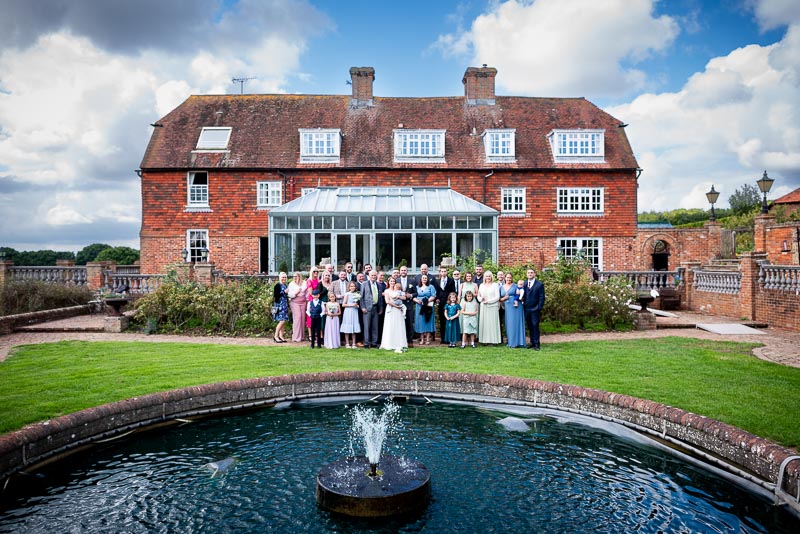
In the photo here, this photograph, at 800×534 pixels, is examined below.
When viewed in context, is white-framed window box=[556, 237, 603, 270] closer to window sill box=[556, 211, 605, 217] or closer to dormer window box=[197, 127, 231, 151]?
window sill box=[556, 211, 605, 217]

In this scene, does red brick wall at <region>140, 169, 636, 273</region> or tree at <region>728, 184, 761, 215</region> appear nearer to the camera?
red brick wall at <region>140, 169, 636, 273</region>

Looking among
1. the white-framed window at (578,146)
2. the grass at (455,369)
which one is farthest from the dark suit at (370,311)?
the white-framed window at (578,146)

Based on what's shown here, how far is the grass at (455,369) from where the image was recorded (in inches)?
280

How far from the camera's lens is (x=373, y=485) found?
5488 millimetres

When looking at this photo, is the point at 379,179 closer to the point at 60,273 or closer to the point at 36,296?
the point at 60,273

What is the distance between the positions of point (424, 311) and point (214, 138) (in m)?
18.0

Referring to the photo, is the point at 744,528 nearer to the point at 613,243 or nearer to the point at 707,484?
the point at 707,484

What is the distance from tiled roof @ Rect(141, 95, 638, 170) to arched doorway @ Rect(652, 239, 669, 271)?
9129 millimetres

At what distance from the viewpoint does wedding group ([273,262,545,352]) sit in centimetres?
1195

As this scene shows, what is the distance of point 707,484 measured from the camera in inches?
225

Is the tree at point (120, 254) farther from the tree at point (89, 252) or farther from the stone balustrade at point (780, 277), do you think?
the stone balustrade at point (780, 277)

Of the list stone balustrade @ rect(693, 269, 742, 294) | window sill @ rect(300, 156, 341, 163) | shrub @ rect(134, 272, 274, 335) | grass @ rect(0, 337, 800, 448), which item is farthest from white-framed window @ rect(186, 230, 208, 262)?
stone balustrade @ rect(693, 269, 742, 294)

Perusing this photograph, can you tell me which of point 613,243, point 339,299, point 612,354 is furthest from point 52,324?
point 613,243

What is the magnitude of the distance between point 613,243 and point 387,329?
17.5 m
